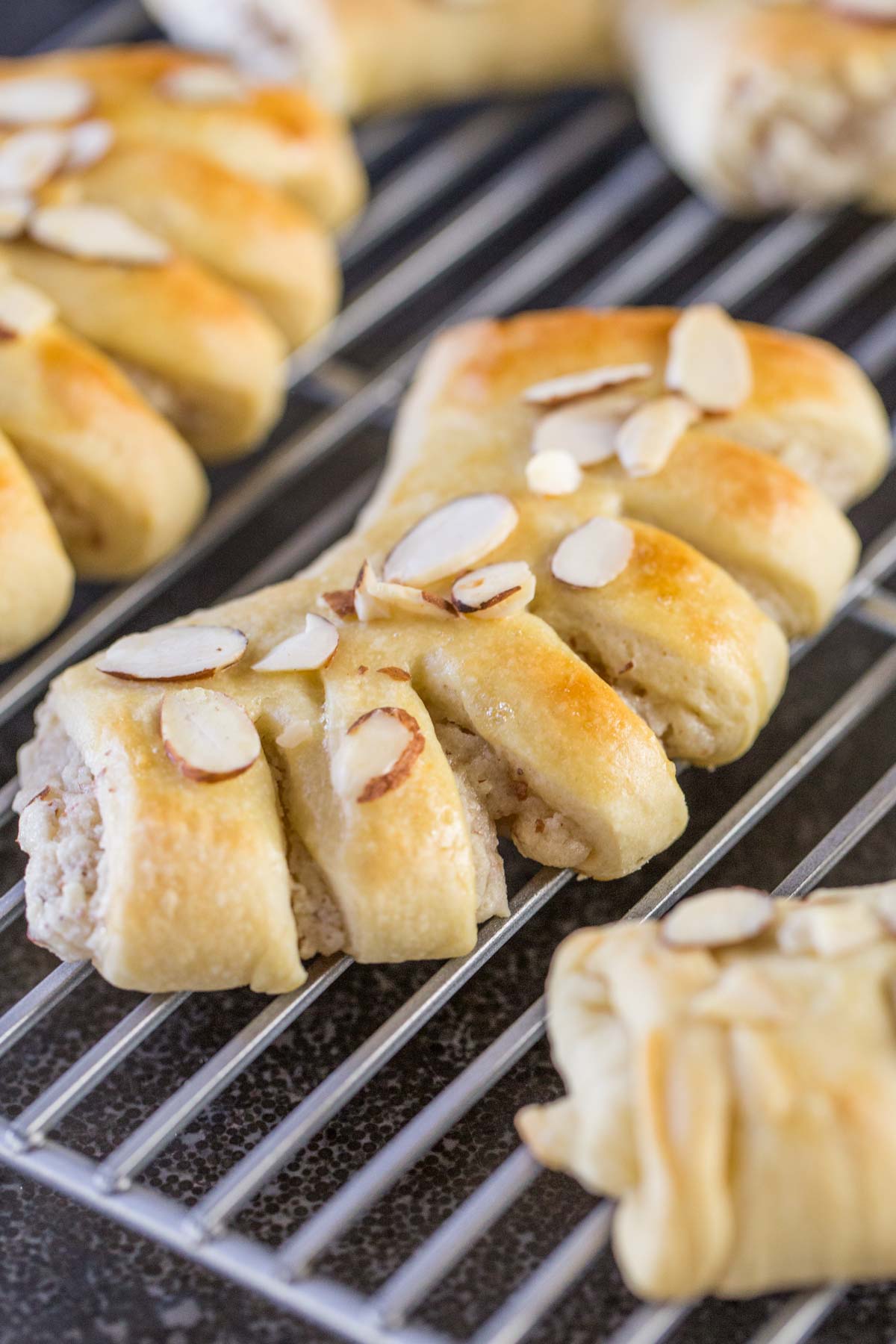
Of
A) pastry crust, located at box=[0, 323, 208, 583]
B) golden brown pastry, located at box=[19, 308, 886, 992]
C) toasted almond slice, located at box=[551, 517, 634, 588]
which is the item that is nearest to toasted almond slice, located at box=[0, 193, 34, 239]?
pastry crust, located at box=[0, 323, 208, 583]

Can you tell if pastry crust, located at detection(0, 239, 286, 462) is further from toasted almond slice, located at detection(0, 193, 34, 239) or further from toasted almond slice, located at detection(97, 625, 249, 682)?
toasted almond slice, located at detection(97, 625, 249, 682)

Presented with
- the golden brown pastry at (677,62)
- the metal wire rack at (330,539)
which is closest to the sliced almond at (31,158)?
the metal wire rack at (330,539)

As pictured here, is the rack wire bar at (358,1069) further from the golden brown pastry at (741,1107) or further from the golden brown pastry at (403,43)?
the golden brown pastry at (403,43)

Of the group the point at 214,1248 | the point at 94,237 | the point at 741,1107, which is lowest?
the point at 214,1248

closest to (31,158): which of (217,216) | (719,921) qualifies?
(217,216)

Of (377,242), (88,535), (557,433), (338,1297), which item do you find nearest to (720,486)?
(557,433)

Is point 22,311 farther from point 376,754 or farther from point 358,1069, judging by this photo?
point 358,1069
